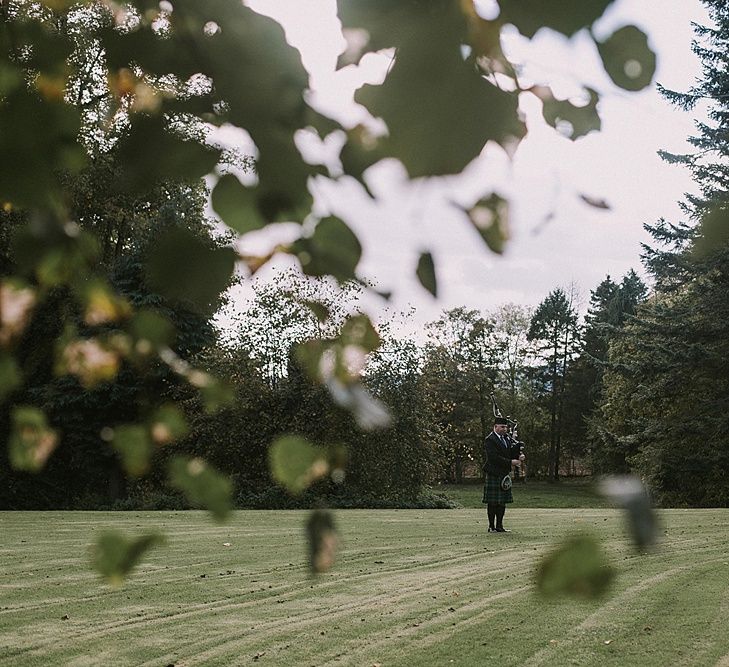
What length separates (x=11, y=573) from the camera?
7.34 m

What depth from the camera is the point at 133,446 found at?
4.71 feet

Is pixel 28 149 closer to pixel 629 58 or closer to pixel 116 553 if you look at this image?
pixel 116 553

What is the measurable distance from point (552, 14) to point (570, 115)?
28cm

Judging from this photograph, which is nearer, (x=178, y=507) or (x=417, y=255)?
(x=417, y=255)

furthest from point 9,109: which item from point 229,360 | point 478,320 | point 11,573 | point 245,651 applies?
point 478,320

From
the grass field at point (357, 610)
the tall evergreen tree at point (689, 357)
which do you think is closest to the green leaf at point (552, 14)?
the grass field at point (357, 610)

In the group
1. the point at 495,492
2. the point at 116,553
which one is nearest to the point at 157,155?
the point at 116,553

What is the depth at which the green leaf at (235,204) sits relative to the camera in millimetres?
1197

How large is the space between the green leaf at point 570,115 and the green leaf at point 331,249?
0.35 meters

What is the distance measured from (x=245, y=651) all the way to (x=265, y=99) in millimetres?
3943

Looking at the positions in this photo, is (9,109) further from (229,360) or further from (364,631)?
(229,360)

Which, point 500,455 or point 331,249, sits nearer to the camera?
point 331,249

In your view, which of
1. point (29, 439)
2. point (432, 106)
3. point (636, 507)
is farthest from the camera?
point (29, 439)

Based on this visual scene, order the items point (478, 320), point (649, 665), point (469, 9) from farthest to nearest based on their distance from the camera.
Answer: point (478, 320) → point (649, 665) → point (469, 9)
